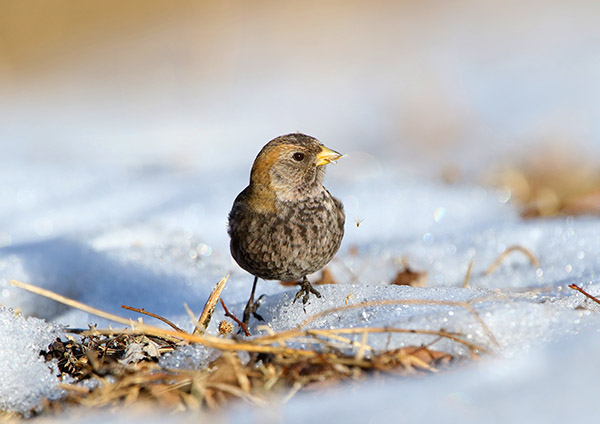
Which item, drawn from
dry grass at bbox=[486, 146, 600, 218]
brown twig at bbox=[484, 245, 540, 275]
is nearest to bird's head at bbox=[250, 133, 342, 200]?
brown twig at bbox=[484, 245, 540, 275]

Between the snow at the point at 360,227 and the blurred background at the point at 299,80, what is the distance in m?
0.08

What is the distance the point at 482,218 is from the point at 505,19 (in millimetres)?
13328

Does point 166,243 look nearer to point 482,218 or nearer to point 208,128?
point 482,218

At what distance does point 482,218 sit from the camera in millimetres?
5523

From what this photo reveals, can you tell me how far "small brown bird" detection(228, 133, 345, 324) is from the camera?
11.1 feet

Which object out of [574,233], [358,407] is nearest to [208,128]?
[574,233]

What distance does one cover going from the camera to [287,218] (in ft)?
11.4

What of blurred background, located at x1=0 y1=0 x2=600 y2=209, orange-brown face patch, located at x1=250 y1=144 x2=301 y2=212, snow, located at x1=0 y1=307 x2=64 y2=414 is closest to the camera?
snow, located at x1=0 y1=307 x2=64 y2=414

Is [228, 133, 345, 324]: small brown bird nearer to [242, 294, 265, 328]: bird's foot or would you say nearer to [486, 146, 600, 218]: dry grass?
[242, 294, 265, 328]: bird's foot

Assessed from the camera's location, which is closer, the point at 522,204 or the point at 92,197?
the point at 522,204

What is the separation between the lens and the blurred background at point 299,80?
916 cm

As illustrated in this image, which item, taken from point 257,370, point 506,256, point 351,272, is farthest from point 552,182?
point 257,370

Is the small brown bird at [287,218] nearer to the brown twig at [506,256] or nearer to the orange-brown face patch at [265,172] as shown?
the orange-brown face patch at [265,172]

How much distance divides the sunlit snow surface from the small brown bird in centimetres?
18
